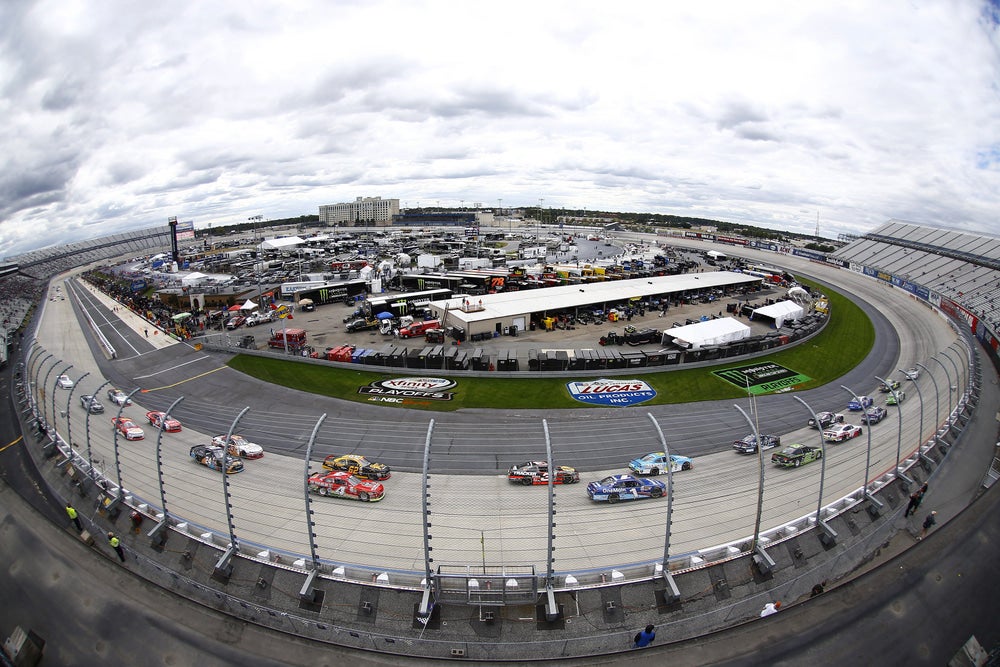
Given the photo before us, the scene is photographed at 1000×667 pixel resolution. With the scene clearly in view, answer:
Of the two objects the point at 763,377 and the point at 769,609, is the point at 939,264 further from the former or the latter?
the point at 769,609

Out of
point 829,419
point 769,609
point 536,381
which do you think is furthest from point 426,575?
point 829,419

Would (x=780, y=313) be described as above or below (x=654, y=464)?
above

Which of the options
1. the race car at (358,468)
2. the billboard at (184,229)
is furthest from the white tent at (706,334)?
the billboard at (184,229)

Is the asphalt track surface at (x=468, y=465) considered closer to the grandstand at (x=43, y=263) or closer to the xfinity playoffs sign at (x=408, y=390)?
the xfinity playoffs sign at (x=408, y=390)

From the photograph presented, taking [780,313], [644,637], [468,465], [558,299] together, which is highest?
[558,299]

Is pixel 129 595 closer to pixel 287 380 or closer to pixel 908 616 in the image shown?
pixel 908 616
